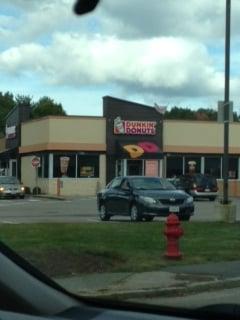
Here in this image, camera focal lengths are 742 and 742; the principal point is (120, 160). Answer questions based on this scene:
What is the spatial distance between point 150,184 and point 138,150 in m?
29.1

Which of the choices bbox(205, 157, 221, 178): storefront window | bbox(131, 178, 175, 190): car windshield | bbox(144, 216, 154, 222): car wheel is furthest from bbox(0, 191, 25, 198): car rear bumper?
bbox(144, 216, 154, 222): car wheel

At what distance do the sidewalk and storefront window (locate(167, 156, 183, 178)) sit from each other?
1674 inches

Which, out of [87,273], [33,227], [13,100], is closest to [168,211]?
[33,227]

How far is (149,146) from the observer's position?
174 ft

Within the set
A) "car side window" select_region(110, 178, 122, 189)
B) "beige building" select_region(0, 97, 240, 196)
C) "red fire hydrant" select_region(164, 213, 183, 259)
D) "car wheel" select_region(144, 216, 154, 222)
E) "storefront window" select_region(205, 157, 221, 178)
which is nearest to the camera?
"red fire hydrant" select_region(164, 213, 183, 259)

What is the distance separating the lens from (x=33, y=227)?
17781 mm

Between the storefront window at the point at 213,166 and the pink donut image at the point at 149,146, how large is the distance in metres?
4.45

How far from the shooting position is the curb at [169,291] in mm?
9466

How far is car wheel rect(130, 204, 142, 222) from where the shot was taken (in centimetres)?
2246

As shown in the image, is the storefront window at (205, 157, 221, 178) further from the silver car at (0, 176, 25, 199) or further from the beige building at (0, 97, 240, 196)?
the silver car at (0, 176, 25, 199)

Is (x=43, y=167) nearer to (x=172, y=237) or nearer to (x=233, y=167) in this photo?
(x=233, y=167)

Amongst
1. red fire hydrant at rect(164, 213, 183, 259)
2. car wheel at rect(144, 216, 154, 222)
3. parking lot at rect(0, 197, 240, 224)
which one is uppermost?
red fire hydrant at rect(164, 213, 183, 259)

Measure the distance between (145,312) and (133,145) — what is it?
1991 inches

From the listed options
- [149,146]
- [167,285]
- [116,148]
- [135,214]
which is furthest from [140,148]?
[167,285]
